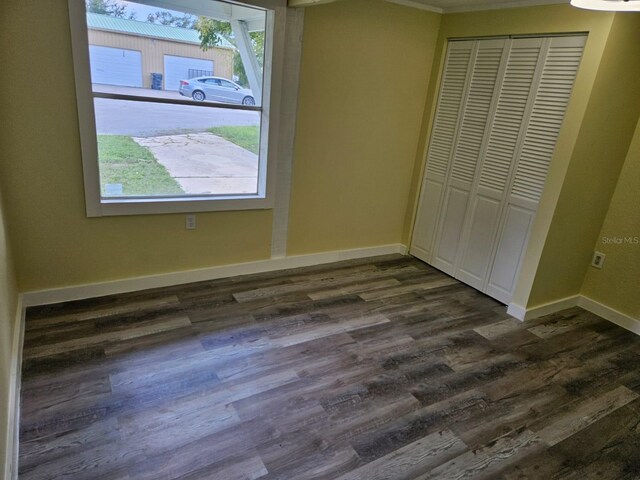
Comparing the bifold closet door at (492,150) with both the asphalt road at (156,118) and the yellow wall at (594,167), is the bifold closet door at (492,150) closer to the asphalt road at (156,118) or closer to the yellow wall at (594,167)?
the yellow wall at (594,167)

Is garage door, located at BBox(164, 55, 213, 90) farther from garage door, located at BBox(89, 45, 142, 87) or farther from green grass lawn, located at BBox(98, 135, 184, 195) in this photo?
green grass lawn, located at BBox(98, 135, 184, 195)

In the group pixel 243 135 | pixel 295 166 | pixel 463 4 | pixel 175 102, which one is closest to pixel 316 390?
pixel 295 166

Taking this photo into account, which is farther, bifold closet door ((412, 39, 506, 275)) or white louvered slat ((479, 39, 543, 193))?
bifold closet door ((412, 39, 506, 275))

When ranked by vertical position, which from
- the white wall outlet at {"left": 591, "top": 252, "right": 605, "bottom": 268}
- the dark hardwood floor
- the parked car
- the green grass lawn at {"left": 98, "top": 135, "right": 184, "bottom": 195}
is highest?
the parked car

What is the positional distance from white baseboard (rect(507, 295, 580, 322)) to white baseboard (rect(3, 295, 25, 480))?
10.4 ft

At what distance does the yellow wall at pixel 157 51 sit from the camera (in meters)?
2.46

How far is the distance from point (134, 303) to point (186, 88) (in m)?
1.57

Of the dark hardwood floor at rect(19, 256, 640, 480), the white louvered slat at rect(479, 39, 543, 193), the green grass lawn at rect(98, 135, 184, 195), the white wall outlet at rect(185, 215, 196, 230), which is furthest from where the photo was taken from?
the white wall outlet at rect(185, 215, 196, 230)

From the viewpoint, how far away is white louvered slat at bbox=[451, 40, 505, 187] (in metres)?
3.21

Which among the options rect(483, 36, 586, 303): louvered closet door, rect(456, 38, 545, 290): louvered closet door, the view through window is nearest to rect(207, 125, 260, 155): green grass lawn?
the view through window

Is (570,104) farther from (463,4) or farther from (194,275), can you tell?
(194,275)

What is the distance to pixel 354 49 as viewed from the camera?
3260 millimetres

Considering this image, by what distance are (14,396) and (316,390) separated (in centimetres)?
144

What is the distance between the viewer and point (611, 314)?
3.26 m
